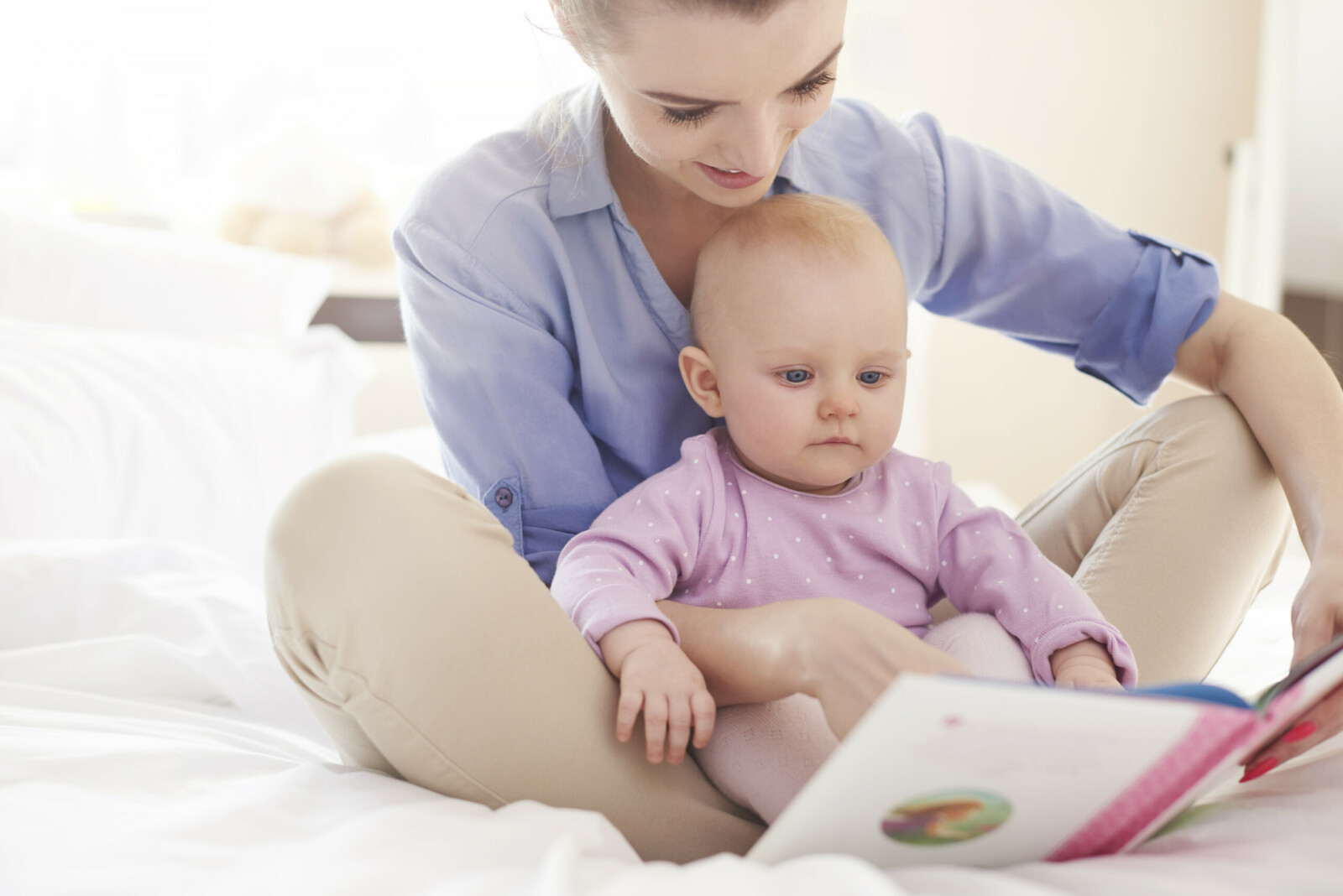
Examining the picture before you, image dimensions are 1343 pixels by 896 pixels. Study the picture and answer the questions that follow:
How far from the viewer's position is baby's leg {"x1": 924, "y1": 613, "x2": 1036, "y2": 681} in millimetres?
771

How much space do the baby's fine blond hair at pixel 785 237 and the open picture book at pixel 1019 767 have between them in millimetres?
477

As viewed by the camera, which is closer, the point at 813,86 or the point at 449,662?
the point at 449,662

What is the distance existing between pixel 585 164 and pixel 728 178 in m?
0.17

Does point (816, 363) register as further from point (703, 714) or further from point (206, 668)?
point (206, 668)

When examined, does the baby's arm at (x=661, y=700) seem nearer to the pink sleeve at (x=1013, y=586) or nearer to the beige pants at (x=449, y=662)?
the beige pants at (x=449, y=662)

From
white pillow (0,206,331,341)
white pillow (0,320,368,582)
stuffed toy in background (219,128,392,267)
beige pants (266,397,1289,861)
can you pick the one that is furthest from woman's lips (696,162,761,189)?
stuffed toy in background (219,128,392,267)

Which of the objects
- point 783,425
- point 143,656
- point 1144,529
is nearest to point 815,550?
point 783,425

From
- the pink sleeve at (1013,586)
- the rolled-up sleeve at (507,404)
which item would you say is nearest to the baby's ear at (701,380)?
the rolled-up sleeve at (507,404)

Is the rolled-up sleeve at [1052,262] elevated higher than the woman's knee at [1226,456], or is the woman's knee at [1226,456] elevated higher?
the rolled-up sleeve at [1052,262]

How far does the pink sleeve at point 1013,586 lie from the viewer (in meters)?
0.78

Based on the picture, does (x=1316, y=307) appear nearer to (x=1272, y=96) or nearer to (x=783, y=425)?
(x=1272, y=96)

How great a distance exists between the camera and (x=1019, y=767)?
0.47 metres

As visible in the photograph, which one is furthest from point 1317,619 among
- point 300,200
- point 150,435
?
point 300,200

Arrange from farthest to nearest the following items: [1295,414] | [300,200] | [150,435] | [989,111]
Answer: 1. [989,111]
2. [300,200]
3. [150,435]
4. [1295,414]
